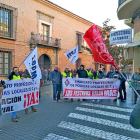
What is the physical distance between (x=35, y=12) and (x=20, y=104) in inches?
705

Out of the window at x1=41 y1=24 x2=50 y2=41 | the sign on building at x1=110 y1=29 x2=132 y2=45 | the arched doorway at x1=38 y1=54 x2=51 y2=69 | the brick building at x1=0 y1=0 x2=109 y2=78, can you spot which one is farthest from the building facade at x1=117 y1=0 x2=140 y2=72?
the arched doorway at x1=38 y1=54 x2=51 y2=69

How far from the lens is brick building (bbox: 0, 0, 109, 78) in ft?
58.4

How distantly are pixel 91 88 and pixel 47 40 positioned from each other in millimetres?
16550

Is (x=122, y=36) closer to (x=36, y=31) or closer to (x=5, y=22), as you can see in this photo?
(x=5, y=22)

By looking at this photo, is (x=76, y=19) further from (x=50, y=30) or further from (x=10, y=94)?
(x=10, y=94)

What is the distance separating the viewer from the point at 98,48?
4.67 meters

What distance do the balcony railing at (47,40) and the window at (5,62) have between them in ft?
14.3

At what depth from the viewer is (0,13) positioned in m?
17.2

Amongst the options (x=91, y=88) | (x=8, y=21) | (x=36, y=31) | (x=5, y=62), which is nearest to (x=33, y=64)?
(x=91, y=88)

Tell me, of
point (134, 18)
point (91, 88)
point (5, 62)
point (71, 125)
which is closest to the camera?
point (71, 125)

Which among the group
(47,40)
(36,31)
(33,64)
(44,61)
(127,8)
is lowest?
(33,64)

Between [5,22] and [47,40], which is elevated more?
[5,22]

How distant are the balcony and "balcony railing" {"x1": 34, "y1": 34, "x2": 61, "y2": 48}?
43.1 feet

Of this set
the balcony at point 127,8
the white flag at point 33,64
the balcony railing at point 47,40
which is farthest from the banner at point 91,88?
the balcony railing at point 47,40
